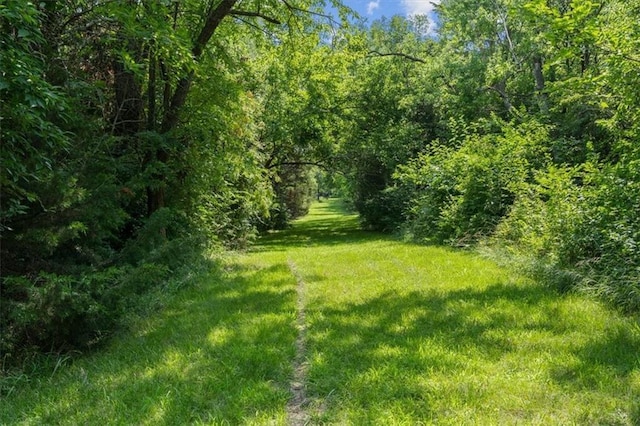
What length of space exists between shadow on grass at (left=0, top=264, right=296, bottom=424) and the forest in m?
0.63

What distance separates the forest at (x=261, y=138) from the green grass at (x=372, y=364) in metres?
0.69

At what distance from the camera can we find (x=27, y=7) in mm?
3514

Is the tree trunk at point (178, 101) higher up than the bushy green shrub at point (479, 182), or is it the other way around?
the tree trunk at point (178, 101)

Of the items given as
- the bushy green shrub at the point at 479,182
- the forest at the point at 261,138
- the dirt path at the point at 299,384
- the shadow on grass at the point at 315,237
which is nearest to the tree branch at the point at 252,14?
the forest at the point at 261,138

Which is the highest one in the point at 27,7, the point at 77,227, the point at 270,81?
the point at 270,81

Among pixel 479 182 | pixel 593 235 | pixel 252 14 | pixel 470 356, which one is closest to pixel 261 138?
pixel 252 14

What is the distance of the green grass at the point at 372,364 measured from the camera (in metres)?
3.10

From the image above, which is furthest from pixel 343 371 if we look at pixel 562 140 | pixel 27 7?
pixel 562 140

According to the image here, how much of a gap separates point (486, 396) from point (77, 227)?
401cm

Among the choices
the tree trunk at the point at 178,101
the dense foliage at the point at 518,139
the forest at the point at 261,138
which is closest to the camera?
the forest at the point at 261,138

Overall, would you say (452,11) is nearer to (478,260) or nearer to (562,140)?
(562,140)

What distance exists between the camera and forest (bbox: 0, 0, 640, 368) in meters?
4.43

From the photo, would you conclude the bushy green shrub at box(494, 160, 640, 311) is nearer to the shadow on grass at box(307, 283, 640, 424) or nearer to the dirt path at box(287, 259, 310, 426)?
the shadow on grass at box(307, 283, 640, 424)

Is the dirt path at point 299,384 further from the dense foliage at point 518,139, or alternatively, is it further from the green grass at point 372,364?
the dense foliage at point 518,139
